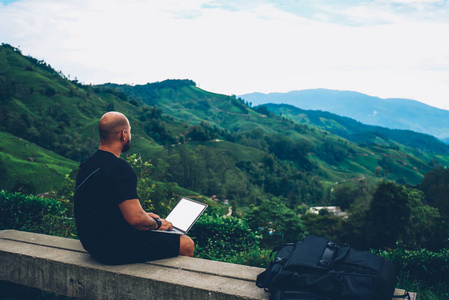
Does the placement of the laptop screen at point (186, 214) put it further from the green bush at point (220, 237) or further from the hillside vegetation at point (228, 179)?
the green bush at point (220, 237)

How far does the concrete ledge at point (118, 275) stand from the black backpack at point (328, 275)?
248 millimetres

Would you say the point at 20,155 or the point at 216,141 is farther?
the point at 216,141

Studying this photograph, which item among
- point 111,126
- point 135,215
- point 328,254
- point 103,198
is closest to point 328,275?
point 328,254

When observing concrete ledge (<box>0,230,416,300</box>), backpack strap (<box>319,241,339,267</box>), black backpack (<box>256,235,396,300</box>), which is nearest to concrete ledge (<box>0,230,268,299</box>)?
concrete ledge (<box>0,230,416,300</box>)

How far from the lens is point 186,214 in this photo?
13.7ft

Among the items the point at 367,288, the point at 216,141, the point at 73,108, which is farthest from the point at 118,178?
→ the point at 216,141

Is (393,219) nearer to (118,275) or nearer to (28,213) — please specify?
(28,213)

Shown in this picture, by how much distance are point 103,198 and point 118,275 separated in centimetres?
73

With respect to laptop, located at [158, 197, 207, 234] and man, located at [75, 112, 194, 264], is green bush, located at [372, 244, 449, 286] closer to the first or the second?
laptop, located at [158, 197, 207, 234]

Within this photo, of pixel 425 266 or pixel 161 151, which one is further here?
pixel 161 151

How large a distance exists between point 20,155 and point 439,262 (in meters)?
72.1

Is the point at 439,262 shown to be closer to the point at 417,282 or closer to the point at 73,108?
the point at 417,282

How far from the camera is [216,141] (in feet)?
392

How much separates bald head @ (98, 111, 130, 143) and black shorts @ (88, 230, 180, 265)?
96 cm
